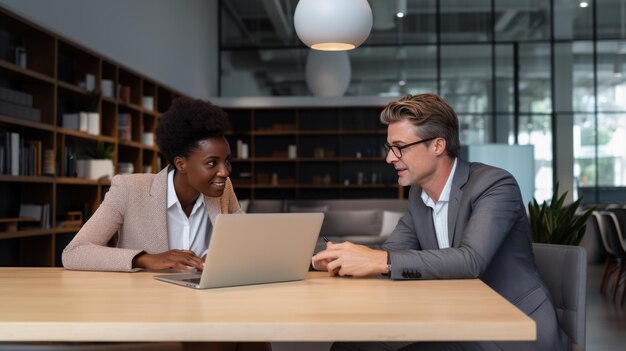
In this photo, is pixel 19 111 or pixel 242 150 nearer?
pixel 19 111

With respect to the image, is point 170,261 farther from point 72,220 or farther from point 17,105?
point 72,220

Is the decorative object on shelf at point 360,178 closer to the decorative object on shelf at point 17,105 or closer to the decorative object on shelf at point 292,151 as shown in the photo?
the decorative object on shelf at point 292,151

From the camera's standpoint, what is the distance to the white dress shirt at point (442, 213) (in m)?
2.30

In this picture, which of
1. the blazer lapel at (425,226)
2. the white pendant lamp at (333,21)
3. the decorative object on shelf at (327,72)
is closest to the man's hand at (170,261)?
the blazer lapel at (425,226)

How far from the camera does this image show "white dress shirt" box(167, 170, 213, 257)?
8.50ft

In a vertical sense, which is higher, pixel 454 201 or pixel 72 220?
pixel 454 201

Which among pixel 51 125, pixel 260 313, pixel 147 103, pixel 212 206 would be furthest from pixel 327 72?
pixel 260 313

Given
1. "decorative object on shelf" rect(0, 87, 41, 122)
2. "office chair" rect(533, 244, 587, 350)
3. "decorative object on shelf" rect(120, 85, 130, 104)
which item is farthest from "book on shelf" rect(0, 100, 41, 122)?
"office chair" rect(533, 244, 587, 350)

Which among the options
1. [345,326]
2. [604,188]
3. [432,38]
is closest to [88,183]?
[345,326]

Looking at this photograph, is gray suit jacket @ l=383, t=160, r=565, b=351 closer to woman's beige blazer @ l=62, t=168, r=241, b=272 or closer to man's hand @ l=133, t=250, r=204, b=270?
man's hand @ l=133, t=250, r=204, b=270

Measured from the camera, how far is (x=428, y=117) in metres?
2.29

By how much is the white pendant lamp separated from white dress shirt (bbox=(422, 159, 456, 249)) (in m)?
2.25

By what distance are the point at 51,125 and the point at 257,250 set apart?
4693 mm

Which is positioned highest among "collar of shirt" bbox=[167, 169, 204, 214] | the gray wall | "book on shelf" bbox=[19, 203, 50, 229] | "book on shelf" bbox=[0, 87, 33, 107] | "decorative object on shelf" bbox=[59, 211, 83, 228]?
the gray wall
